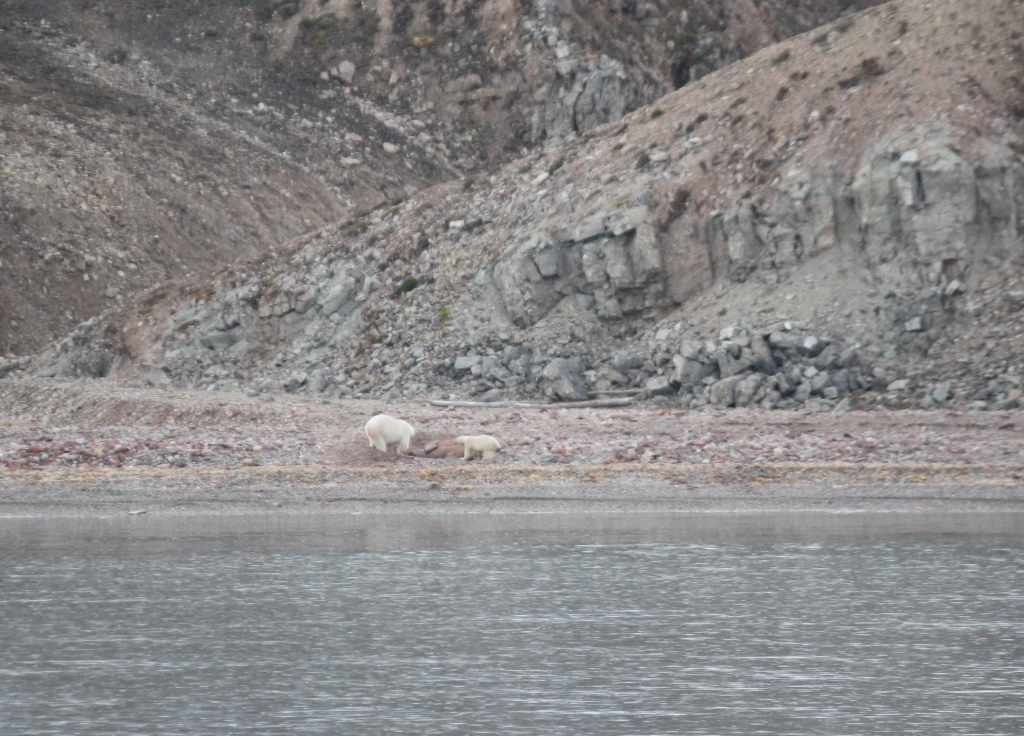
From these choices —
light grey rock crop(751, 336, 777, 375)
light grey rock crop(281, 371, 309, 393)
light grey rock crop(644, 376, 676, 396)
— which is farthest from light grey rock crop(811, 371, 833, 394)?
light grey rock crop(281, 371, 309, 393)

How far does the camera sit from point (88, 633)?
31.9 ft

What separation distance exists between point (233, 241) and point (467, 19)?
20250 mm

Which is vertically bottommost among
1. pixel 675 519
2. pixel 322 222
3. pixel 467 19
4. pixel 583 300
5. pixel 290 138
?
pixel 675 519

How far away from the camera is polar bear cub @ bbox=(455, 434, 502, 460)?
20.2 metres

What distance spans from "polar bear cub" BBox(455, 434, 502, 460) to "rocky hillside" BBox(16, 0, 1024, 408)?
→ 811 centimetres

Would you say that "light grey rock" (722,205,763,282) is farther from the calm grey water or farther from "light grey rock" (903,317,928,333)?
the calm grey water

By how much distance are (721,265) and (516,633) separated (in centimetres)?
2248

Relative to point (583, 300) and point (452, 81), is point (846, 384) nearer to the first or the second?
point (583, 300)

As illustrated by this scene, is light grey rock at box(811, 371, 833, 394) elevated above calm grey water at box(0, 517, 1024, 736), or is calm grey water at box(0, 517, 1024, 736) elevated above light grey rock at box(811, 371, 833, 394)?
light grey rock at box(811, 371, 833, 394)

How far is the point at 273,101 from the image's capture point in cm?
6106

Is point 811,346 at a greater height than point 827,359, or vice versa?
point 811,346

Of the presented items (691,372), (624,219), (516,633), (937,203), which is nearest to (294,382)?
(624,219)

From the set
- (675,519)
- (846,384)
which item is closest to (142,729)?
(675,519)

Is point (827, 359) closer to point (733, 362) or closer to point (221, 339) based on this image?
point (733, 362)
